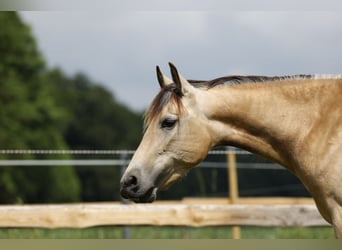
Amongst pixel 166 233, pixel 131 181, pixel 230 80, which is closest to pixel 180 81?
pixel 230 80

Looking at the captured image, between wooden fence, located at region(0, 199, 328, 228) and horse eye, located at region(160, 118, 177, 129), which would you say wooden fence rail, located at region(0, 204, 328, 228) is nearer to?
wooden fence, located at region(0, 199, 328, 228)

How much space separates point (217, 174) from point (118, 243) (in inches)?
361

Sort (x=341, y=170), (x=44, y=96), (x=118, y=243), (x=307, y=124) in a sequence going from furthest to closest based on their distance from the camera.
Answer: (x=44, y=96) < (x=307, y=124) < (x=341, y=170) < (x=118, y=243)

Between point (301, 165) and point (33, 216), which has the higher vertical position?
point (301, 165)

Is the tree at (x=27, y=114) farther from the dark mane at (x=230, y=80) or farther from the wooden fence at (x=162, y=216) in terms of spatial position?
the dark mane at (x=230, y=80)

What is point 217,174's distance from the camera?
1135 cm

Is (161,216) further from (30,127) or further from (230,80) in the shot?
(30,127)

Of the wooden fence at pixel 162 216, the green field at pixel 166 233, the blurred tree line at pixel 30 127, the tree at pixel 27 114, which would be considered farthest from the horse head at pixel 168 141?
the tree at pixel 27 114

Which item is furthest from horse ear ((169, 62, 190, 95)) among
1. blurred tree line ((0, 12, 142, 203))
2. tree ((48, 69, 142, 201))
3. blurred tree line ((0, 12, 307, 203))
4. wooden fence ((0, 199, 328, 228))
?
tree ((48, 69, 142, 201))

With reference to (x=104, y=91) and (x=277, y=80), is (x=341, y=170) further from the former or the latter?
(x=104, y=91)

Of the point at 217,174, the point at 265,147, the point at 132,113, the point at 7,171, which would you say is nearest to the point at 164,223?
the point at 265,147

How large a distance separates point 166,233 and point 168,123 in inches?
140

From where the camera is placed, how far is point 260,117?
4.09m

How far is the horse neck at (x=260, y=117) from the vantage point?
159 inches
